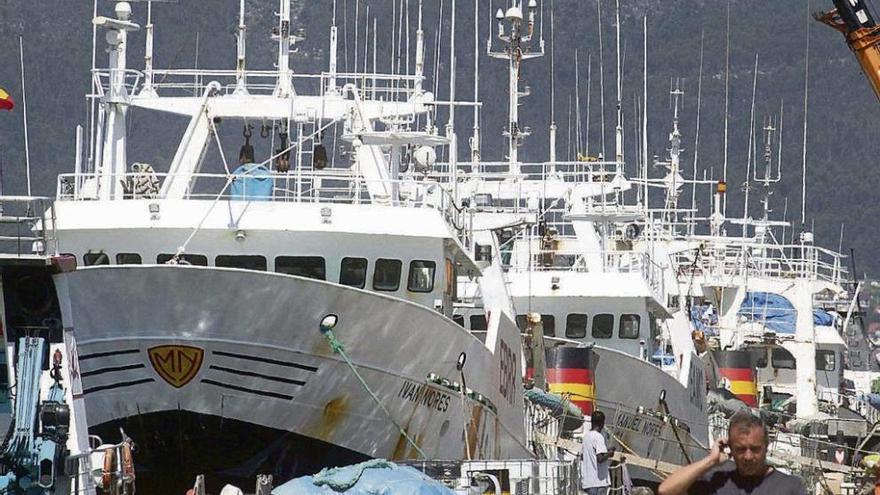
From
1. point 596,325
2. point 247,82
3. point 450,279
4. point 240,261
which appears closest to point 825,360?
point 596,325

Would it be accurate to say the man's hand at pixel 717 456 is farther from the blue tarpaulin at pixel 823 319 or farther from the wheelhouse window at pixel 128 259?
the blue tarpaulin at pixel 823 319

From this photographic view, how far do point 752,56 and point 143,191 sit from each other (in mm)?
114463

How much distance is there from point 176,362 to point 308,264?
261 centimetres

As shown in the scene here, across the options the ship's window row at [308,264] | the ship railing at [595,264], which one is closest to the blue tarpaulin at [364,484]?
the ship's window row at [308,264]

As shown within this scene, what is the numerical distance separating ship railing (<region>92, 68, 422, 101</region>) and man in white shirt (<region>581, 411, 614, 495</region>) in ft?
21.9

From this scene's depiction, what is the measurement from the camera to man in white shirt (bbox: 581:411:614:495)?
2120cm

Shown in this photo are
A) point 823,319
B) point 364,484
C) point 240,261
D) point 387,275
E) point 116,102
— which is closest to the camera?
point 364,484

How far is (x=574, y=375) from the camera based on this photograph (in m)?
30.6

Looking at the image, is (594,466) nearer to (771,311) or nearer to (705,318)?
(705,318)

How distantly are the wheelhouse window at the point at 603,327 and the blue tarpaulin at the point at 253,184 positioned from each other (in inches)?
436

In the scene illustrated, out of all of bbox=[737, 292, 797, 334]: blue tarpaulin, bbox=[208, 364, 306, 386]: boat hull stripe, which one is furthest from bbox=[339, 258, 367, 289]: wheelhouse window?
bbox=[737, 292, 797, 334]: blue tarpaulin

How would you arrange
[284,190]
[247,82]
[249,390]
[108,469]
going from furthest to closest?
[247,82], [284,190], [249,390], [108,469]

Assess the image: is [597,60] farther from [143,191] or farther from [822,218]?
[143,191]

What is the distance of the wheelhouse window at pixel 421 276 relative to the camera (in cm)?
2417
